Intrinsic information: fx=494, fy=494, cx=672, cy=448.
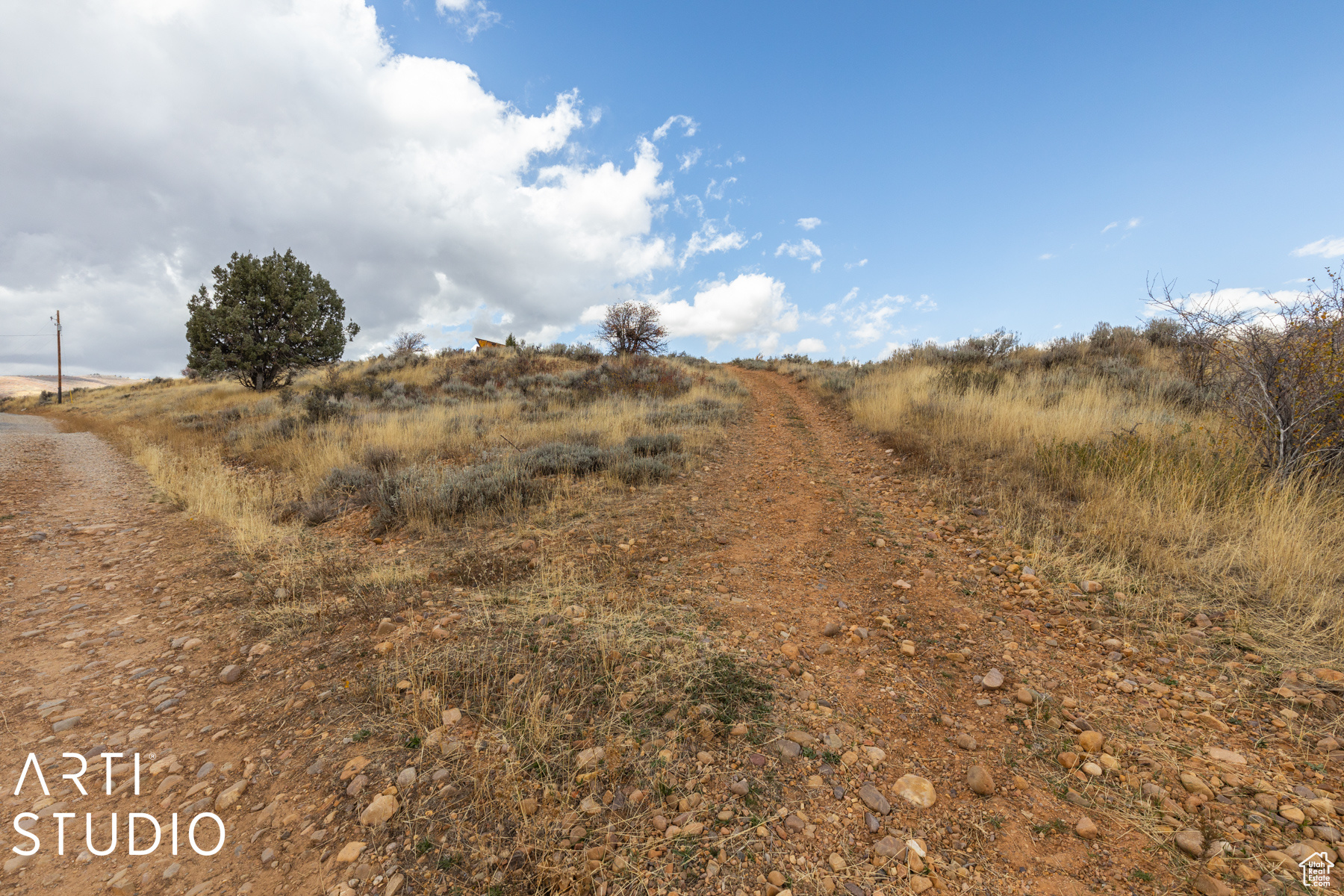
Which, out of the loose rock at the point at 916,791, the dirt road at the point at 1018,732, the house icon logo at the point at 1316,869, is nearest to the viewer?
the house icon logo at the point at 1316,869

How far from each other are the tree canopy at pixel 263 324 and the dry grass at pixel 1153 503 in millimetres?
28888

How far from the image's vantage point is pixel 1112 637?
364 cm

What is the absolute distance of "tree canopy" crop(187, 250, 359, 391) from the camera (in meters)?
23.4

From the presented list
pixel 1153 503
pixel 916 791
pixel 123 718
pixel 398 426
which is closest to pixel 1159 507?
pixel 1153 503

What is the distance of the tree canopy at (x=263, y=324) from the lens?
920 inches

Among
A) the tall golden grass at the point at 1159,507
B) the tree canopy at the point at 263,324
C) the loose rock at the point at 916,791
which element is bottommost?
the loose rock at the point at 916,791

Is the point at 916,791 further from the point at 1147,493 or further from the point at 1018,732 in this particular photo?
the point at 1147,493

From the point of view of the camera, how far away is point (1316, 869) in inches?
77.4

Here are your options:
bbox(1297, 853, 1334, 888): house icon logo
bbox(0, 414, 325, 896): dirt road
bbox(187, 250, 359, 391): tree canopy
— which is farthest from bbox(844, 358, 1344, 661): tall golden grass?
bbox(187, 250, 359, 391): tree canopy

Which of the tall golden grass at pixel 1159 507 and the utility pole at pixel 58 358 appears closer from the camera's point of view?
the tall golden grass at pixel 1159 507

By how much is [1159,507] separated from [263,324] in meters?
32.6

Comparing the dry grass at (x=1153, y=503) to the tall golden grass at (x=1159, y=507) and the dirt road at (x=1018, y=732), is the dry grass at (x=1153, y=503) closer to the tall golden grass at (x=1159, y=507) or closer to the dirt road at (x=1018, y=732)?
the tall golden grass at (x=1159, y=507)

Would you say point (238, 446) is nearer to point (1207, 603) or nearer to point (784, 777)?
point (784, 777)

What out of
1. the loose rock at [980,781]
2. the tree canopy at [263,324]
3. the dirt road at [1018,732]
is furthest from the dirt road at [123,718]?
the tree canopy at [263,324]
